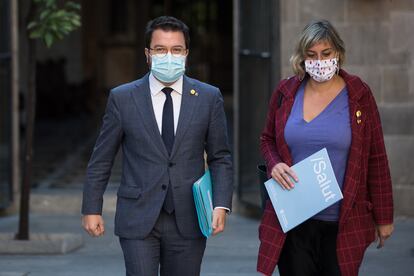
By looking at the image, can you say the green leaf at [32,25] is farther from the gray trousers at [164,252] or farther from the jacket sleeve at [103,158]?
the gray trousers at [164,252]

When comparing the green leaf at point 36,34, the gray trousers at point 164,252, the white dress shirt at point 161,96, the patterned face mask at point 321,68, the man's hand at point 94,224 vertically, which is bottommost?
the gray trousers at point 164,252

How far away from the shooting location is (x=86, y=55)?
21.5 m

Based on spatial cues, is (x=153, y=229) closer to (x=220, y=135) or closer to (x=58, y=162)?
(x=220, y=135)

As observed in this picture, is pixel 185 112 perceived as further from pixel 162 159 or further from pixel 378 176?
pixel 378 176

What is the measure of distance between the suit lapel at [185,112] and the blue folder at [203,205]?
21 cm

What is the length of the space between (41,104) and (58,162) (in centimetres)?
647

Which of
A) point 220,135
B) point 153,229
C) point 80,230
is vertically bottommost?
point 80,230

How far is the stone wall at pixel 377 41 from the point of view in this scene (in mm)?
9836

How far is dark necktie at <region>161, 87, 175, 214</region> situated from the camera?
16.9 feet

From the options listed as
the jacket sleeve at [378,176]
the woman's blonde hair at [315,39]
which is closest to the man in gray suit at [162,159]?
the woman's blonde hair at [315,39]

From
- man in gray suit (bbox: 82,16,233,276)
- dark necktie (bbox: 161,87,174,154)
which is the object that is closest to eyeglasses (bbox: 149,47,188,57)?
man in gray suit (bbox: 82,16,233,276)

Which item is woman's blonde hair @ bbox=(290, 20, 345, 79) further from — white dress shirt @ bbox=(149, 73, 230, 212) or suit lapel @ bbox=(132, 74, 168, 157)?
suit lapel @ bbox=(132, 74, 168, 157)

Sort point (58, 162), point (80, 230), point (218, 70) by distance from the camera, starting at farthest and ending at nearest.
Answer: point (218, 70), point (58, 162), point (80, 230)

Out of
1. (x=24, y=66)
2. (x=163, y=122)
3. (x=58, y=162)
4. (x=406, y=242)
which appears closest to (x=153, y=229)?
(x=163, y=122)
